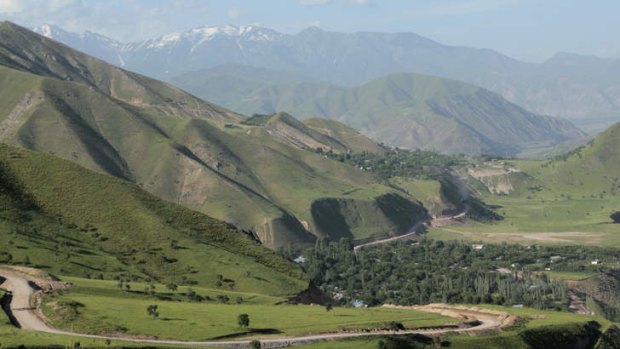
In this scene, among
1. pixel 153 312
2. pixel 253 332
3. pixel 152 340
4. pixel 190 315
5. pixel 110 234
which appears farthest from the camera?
pixel 110 234

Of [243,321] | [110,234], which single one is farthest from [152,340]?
[110,234]

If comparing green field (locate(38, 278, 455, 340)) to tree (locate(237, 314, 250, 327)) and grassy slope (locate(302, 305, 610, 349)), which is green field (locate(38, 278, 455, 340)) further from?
grassy slope (locate(302, 305, 610, 349))

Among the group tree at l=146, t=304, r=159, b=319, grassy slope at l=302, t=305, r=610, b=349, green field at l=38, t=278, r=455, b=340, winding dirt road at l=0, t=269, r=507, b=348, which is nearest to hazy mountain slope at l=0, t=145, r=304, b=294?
green field at l=38, t=278, r=455, b=340

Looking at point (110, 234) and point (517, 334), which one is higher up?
point (110, 234)

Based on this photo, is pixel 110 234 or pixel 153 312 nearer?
pixel 153 312

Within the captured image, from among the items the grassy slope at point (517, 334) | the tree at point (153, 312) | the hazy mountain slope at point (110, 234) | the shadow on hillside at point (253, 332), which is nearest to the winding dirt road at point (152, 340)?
the grassy slope at point (517, 334)

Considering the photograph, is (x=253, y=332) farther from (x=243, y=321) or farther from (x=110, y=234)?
(x=110, y=234)

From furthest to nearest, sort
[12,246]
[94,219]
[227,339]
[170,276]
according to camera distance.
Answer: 1. [94,219]
2. [170,276]
3. [12,246]
4. [227,339]

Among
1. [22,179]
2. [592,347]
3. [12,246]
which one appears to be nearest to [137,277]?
[12,246]

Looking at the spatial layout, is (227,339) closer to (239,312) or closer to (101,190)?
(239,312)
